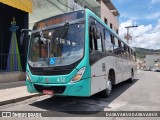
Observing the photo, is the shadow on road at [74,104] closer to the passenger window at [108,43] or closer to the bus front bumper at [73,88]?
the bus front bumper at [73,88]

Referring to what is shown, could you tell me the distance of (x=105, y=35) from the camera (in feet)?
27.3

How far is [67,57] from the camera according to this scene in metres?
6.10

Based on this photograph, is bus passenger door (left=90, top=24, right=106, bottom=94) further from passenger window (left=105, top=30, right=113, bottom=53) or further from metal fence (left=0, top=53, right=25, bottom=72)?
metal fence (left=0, top=53, right=25, bottom=72)

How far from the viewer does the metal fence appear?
11484 millimetres

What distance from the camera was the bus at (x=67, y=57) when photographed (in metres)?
5.92

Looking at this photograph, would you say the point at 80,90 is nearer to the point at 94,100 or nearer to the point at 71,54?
the point at 71,54

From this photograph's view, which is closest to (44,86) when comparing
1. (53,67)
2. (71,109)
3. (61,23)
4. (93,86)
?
(53,67)

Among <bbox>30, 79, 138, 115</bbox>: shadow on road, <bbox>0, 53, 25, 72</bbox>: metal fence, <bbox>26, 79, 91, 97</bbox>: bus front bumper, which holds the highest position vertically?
<bbox>0, 53, 25, 72</bbox>: metal fence

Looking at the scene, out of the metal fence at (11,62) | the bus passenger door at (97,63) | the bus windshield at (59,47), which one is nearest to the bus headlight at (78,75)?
the bus windshield at (59,47)

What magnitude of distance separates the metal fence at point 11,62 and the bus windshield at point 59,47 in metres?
5.15

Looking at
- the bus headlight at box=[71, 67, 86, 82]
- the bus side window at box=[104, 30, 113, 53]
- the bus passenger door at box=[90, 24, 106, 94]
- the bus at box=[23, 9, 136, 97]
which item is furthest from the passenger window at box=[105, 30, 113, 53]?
the bus headlight at box=[71, 67, 86, 82]

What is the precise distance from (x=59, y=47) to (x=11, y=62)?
637 cm

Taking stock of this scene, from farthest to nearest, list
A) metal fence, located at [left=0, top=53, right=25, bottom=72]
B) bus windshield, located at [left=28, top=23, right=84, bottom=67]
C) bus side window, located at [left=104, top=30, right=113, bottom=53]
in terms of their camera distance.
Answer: metal fence, located at [left=0, top=53, right=25, bottom=72]
bus side window, located at [left=104, top=30, right=113, bottom=53]
bus windshield, located at [left=28, top=23, right=84, bottom=67]

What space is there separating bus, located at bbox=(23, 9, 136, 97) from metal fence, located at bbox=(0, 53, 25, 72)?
497 cm
